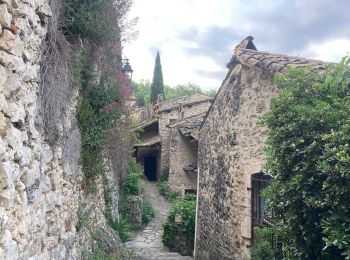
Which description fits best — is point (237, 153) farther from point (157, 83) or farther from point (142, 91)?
point (142, 91)

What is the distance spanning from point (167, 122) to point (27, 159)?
17.6m

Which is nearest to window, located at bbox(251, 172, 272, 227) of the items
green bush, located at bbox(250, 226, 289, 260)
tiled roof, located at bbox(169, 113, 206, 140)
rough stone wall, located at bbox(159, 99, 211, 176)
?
green bush, located at bbox(250, 226, 289, 260)

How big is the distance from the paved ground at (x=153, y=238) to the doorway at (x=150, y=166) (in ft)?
13.3

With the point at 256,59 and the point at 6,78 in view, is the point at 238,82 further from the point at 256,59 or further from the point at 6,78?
the point at 6,78

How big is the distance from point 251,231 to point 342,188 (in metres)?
4.28

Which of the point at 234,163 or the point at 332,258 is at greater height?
the point at 234,163

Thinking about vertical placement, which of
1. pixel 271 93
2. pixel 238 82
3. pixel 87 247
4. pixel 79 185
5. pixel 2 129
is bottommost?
pixel 87 247

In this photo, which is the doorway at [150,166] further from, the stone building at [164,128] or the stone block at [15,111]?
the stone block at [15,111]

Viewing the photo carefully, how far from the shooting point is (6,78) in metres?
2.45

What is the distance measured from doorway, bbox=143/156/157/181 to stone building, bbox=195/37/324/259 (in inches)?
553

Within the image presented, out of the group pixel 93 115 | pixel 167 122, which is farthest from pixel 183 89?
pixel 93 115

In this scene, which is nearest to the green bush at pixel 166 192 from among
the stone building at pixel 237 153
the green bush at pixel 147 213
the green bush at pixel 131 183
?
the green bush at pixel 147 213

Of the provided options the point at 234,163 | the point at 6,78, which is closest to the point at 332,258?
the point at 6,78

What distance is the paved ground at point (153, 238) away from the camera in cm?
963
